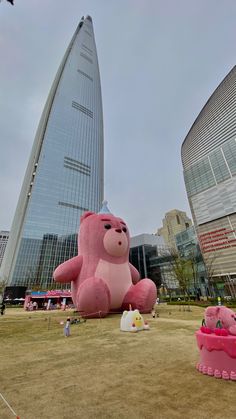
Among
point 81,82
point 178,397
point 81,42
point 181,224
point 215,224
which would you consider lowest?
point 178,397

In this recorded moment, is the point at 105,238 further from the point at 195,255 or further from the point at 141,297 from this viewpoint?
the point at 195,255

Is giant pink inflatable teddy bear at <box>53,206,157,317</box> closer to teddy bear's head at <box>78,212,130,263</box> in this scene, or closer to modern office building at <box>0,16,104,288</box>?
teddy bear's head at <box>78,212,130,263</box>

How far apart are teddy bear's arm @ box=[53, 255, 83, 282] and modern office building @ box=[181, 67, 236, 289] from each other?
37.9 metres

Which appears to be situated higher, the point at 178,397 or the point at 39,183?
the point at 39,183

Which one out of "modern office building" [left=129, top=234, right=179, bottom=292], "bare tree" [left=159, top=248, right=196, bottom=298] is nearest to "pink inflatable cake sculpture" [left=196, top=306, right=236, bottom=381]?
"bare tree" [left=159, top=248, right=196, bottom=298]

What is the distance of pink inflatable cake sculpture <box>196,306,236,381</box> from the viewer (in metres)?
3.72

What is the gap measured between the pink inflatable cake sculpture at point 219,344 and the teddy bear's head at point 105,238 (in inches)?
375

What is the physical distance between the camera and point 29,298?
95.6 feet

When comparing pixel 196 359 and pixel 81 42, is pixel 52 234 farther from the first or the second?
pixel 81 42

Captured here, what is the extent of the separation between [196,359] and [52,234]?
64.5m

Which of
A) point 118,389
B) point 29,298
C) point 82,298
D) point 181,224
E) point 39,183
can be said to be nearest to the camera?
point 118,389

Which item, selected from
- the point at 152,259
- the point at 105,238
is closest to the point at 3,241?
the point at 152,259

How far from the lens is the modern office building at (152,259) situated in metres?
59.3

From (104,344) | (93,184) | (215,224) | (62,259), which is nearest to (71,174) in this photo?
(93,184)
